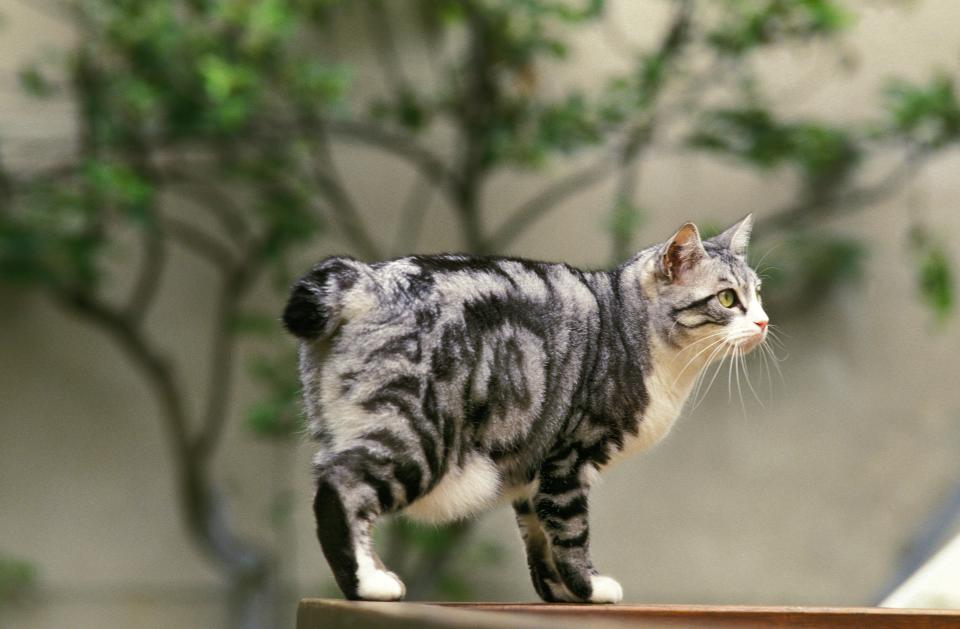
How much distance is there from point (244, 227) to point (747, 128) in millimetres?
2261

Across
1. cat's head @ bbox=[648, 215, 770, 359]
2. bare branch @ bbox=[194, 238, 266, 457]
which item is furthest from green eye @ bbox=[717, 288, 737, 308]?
bare branch @ bbox=[194, 238, 266, 457]

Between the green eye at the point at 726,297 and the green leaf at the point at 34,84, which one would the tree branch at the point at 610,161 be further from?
the green eye at the point at 726,297

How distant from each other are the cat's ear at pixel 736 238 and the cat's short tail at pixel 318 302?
0.64 m

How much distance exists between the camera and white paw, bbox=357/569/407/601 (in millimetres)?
1508

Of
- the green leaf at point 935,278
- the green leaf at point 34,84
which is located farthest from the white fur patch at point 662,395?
the green leaf at point 34,84

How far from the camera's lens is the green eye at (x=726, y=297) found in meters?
1.78

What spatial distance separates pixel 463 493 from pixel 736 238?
0.63 metres

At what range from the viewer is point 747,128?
4590 mm

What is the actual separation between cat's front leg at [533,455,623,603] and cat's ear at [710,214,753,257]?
44 centimetres

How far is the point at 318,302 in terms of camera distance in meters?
1.53

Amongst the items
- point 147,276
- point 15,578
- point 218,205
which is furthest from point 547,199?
point 15,578

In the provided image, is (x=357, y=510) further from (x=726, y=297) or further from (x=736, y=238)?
(x=736, y=238)

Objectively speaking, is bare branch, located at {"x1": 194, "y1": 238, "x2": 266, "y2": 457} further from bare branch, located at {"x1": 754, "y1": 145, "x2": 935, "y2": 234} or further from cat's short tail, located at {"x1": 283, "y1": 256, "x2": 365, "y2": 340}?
cat's short tail, located at {"x1": 283, "y1": 256, "x2": 365, "y2": 340}

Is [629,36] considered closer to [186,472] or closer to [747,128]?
[747,128]
